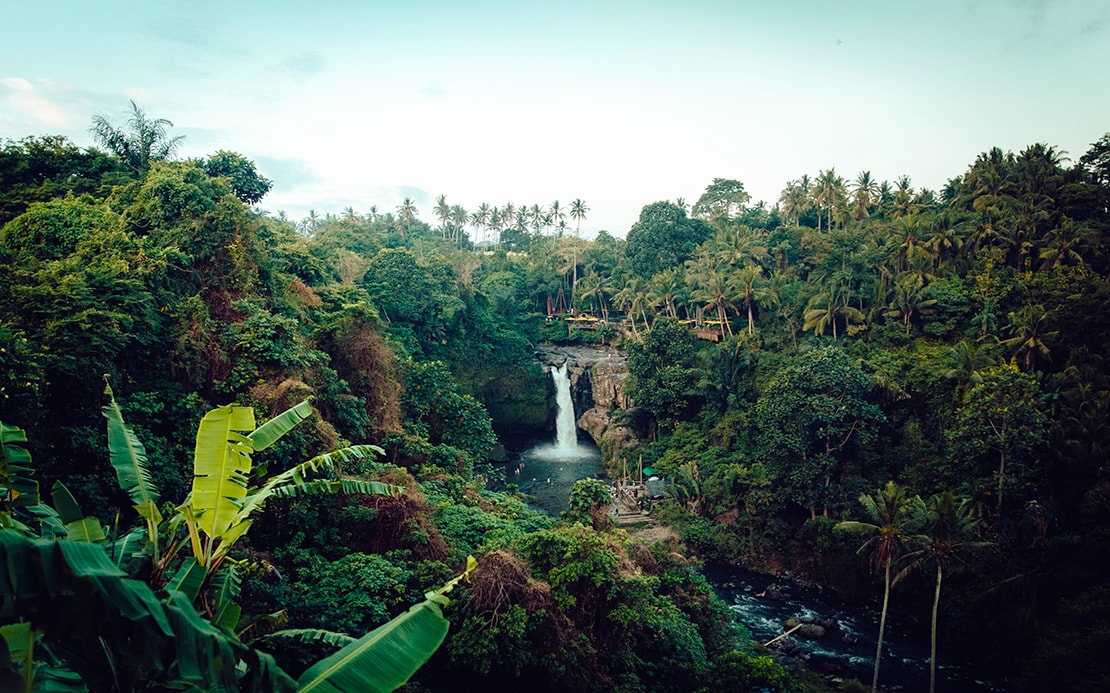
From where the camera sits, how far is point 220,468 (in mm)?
5691

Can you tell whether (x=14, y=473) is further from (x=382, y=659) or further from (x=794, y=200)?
(x=794, y=200)

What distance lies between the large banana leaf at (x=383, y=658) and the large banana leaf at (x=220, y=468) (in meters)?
1.70

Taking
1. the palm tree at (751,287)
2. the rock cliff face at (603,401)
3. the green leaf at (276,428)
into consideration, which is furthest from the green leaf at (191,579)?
the palm tree at (751,287)

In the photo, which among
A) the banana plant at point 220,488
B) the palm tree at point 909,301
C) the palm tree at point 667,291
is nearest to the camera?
the banana plant at point 220,488

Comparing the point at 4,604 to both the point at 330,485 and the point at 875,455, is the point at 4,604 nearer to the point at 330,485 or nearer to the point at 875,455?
the point at 330,485

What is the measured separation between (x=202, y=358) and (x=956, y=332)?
28.6 m

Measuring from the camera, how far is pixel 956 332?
2583 cm

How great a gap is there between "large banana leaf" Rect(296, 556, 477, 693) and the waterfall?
33530 millimetres

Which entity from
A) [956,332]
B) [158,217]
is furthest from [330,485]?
[956,332]

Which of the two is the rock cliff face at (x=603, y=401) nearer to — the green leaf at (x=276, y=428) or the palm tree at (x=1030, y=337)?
the palm tree at (x=1030, y=337)

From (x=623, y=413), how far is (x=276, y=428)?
2876cm

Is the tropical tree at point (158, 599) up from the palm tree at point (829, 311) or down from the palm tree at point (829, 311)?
down

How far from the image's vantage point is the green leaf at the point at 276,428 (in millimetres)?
6926

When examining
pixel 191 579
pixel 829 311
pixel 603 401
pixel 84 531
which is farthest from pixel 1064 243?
pixel 84 531
